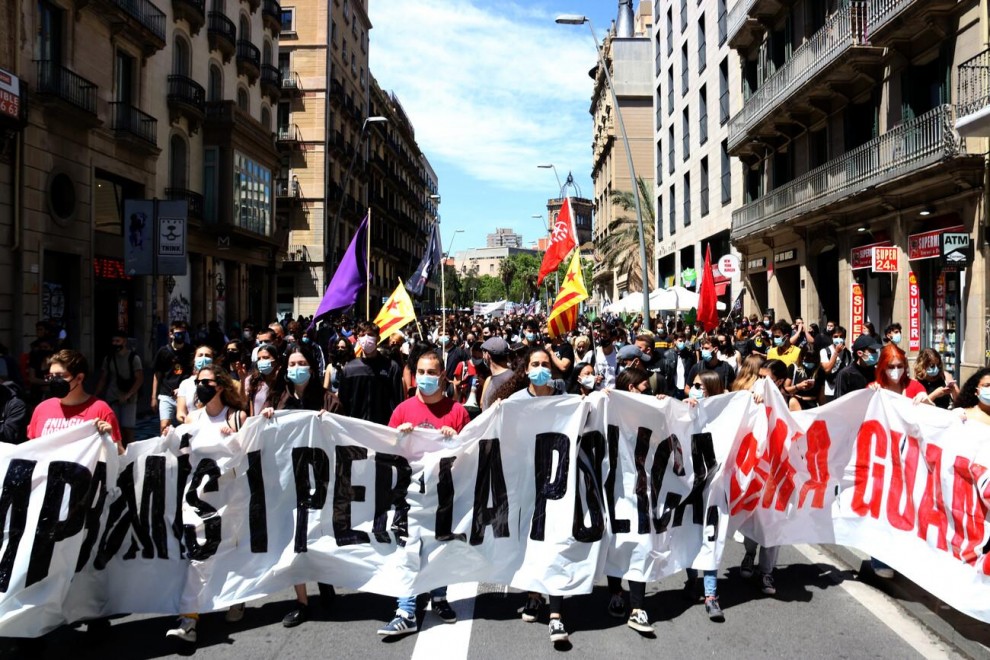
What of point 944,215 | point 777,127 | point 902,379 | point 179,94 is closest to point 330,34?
point 179,94

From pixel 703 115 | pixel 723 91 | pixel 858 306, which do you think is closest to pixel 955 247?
pixel 858 306

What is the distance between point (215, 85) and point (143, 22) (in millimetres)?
6505

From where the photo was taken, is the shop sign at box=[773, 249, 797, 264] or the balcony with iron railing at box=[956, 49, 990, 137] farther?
the shop sign at box=[773, 249, 797, 264]

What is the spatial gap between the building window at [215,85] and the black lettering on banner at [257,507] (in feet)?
81.7

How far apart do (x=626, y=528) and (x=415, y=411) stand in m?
1.57

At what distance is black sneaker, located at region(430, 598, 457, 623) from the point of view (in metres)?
4.78

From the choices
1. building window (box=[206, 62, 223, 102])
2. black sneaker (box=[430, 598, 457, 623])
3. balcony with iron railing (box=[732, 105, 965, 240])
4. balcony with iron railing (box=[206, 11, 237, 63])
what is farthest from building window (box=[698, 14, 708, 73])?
black sneaker (box=[430, 598, 457, 623])

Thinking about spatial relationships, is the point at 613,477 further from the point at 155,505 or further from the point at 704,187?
the point at 704,187

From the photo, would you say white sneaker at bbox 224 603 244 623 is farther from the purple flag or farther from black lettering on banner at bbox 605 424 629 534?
the purple flag

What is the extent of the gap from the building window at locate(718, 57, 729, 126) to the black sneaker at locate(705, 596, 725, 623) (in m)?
26.2

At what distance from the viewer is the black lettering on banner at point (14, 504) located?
418 cm

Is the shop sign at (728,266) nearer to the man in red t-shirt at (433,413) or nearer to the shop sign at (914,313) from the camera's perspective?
the shop sign at (914,313)

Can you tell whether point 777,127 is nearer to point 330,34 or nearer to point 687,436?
point 687,436

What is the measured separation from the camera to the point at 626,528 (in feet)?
16.4
